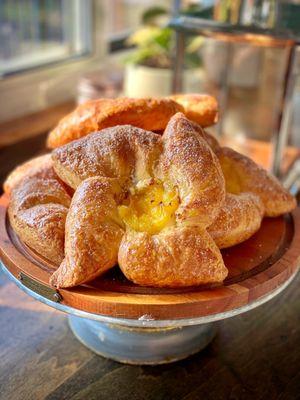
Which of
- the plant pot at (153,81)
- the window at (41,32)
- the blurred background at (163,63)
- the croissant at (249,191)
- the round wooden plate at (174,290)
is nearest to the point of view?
the round wooden plate at (174,290)

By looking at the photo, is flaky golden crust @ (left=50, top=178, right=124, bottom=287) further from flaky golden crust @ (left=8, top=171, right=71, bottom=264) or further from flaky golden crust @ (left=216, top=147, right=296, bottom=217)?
flaky golden crust @ (left=216, top=147, right=296, bottom=217)

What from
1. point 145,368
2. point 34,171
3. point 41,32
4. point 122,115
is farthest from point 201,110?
point 41,32

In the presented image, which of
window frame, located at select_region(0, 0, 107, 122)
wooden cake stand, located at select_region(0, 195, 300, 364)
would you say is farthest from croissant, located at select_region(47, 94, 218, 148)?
window frame, located at select_region(0, 0, 107, 122)

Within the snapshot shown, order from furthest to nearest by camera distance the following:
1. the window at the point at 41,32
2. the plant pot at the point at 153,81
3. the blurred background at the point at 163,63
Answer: the window at the point at 41,32
the plant pot at the point at 153,81
the blurred background at the point at 163,63

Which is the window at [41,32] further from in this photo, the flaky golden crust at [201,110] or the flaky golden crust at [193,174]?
the flaky golden crust at [193,174]

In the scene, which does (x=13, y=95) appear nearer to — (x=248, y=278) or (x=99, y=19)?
(x=99, y=19)

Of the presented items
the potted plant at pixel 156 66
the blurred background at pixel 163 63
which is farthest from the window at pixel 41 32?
the potted plant at pixel 156 66

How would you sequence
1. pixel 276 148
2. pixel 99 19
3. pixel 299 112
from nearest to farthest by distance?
pixel 276 148 → pixel 299 112 → pixel 99 19

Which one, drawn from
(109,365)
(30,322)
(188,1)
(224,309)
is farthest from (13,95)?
(224,309)
